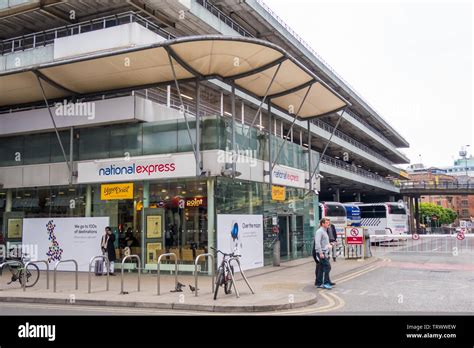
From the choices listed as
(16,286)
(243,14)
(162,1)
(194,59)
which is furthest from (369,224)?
(16,286)

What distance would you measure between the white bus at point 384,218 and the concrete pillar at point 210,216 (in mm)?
25716

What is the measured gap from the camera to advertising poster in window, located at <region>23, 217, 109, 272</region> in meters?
17.8

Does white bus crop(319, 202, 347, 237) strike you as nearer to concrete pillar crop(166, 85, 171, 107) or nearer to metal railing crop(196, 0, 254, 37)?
metal railing crop(196, 0, 254, 37)

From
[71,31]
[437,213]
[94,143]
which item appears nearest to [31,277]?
[94,143]

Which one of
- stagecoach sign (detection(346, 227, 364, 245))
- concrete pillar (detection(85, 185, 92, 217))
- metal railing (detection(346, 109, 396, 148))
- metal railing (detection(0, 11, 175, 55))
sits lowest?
stagecoach sign (detection(346, 227, 364, 245))

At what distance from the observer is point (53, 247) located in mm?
18578

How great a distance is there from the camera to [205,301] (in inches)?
415

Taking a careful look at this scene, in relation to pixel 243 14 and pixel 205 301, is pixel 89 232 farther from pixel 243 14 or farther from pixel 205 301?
pixel 243 14

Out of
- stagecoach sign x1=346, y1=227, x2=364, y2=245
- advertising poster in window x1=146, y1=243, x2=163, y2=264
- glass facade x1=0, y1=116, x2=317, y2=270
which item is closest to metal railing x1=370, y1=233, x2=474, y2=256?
stagecoach sign x1=346, y1=227, x2=364, y2=245

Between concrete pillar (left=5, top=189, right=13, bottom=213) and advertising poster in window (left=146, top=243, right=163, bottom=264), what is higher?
concrete pillar (left=5, top=189, right=13, bottom=213)

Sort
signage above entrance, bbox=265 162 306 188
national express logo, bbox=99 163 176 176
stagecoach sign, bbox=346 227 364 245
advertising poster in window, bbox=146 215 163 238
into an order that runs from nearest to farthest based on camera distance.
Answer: national express logo, bbox=99 163 176 176, advertising poster in window, bbox=146 215 163 238, signage above entrance, bbox=265 162 306 188, stagecoach sign, bbox=346 227 364 245

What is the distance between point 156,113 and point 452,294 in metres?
11.8

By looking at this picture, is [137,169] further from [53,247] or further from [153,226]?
[53,247]

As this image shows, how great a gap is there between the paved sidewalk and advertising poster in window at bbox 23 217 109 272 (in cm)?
161
